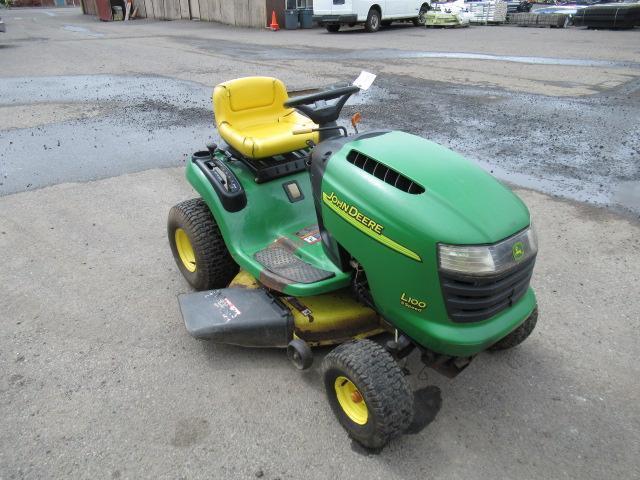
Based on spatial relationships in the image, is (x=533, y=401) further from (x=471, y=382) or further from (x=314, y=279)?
(x=314, y=279)

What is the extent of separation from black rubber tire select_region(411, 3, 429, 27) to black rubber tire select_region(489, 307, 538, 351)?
18938 millimetres

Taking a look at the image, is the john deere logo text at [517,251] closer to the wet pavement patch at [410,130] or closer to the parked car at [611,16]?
the wet pavement patch at [410,130]

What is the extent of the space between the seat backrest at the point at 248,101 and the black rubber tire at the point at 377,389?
5.92ft

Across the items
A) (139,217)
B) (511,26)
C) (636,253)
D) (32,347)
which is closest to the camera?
(32,347)

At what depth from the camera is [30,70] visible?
36.7 ft

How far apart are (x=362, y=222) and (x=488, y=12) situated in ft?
72.0

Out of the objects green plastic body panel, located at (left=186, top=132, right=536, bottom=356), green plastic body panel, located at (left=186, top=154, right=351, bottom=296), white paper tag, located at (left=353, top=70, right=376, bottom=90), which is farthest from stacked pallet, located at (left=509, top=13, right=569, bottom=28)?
green plastic body panel, located at (left=186, top=132, right=536, bottom=356)

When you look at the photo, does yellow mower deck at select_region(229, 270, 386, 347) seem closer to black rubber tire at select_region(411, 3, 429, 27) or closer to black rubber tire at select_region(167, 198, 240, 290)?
black rubber tire at select_region(167, 198, 240, 290)

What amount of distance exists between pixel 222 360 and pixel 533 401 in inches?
62.1

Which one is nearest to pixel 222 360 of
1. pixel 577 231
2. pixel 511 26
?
pixel 577 231

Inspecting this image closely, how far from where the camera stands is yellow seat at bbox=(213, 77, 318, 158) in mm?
2980

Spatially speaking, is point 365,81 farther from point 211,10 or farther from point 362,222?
point 211,10

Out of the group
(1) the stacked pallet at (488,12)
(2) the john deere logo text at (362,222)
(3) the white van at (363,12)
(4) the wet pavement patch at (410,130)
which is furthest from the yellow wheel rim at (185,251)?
(1) the stacked pallet at (488,12)

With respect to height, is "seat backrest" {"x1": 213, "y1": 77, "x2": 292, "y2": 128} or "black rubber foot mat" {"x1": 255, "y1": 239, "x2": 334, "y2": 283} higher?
"seat backrest" {"x1": 213, "y1": 77, "x2": 292, "y2": 128}
